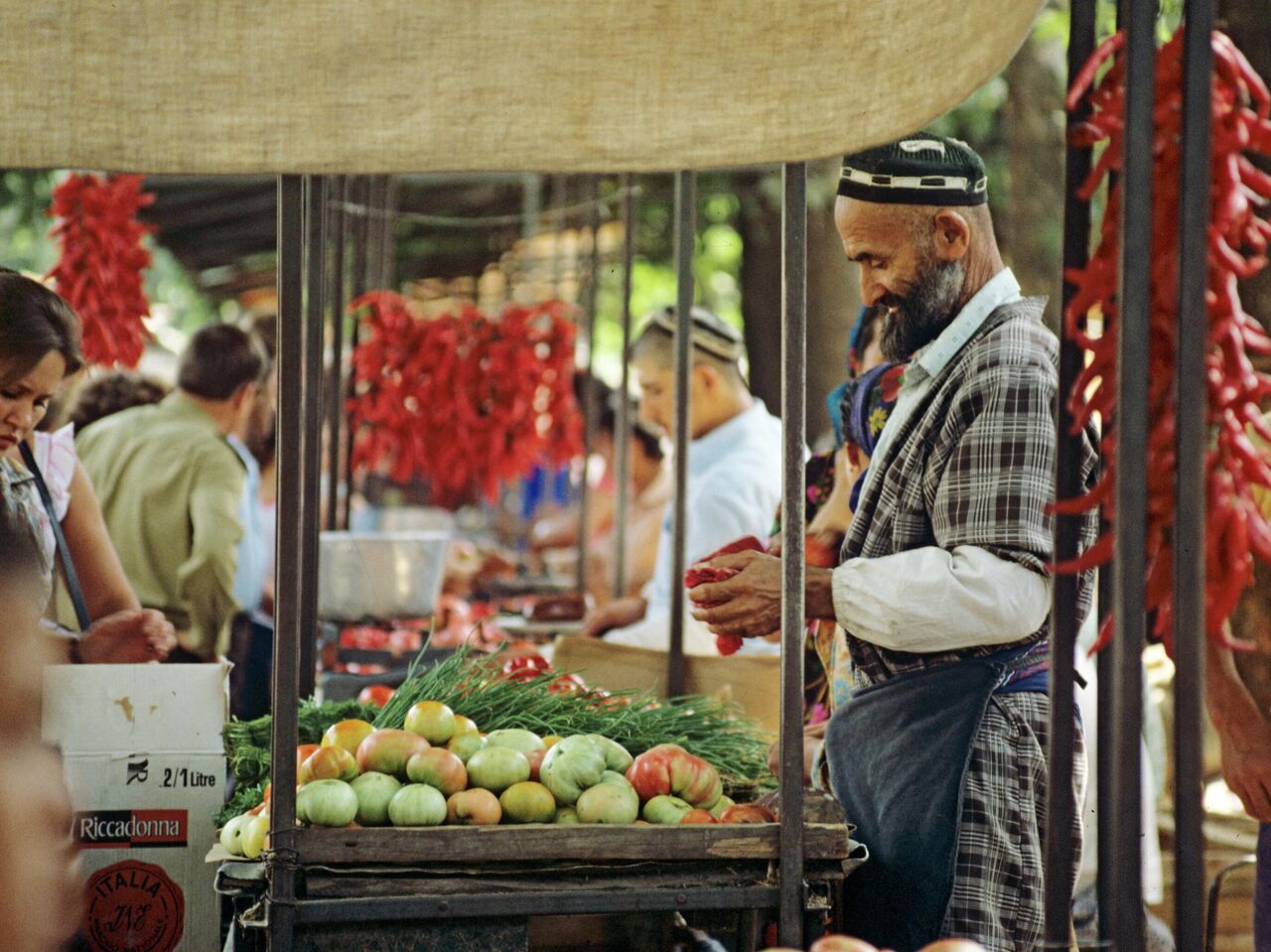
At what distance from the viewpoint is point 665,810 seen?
255cm

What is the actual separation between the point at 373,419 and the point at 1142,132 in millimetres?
5418

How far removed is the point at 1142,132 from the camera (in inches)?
65.7

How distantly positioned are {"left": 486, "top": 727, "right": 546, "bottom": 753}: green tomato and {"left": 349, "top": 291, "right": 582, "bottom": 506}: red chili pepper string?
4042 mm

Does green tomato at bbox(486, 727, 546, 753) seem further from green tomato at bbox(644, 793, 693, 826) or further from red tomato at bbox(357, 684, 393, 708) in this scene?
red tomato at bbox(357, 684, 393, 708)

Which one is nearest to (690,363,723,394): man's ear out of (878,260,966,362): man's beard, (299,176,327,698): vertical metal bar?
(299,176,327,698): vertical metal bar

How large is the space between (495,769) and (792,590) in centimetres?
65

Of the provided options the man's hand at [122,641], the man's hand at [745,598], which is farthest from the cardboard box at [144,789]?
the man's hand at [745,598]

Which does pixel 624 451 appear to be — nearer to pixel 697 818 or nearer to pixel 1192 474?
pixel 697 818

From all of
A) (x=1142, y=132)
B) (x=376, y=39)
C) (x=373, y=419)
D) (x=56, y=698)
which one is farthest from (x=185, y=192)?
(x=1142, y=132)

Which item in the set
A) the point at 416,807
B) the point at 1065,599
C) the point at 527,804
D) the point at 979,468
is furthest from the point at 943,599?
the point at 416,807

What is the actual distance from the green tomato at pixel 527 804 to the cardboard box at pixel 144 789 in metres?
0.68

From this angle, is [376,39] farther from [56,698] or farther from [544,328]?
→ [544,328]

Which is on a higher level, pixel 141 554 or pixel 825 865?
pixel 141 554

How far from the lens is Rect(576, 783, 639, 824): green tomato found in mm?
2523
